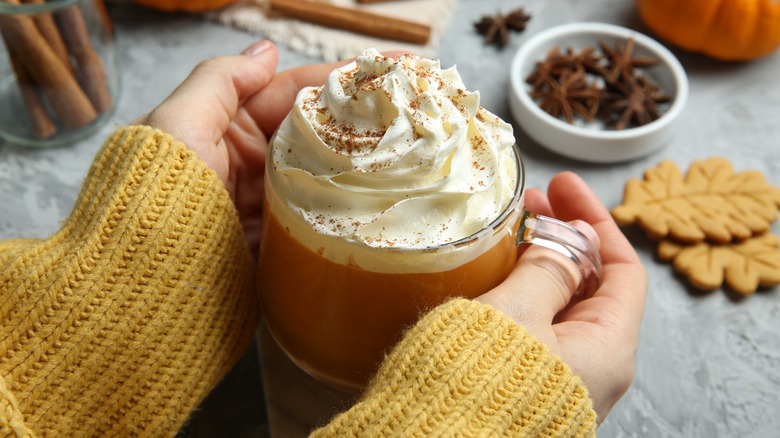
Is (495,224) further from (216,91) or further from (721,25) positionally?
(721,25)

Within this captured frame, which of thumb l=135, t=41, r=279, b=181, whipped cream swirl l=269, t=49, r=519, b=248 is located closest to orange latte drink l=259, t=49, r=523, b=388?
whipped cream swirl l=269, t=49, r=519, b=248

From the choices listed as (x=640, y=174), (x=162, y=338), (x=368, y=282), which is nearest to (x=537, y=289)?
(x=368, y=282)

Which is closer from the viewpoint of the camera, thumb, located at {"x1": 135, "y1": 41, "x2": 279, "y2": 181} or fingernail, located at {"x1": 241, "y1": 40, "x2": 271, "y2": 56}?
thumb, located at {"x1": 135, "y1": 41, "x2": 279, "y2": 181}

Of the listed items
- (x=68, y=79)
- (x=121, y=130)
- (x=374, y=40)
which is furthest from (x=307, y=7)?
(x=121, y=130)

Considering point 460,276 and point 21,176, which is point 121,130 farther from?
point 21,176

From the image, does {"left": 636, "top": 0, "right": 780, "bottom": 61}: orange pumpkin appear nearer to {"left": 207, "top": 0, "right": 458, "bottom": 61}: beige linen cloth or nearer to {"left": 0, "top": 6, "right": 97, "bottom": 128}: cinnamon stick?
{"left": 207, "top": 0, "right": 458, "bottom": 61}: beige linen cloth

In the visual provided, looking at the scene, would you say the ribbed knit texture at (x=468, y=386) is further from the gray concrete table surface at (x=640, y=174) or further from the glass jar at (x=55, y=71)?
the glass jar at (x=55, y=71)
